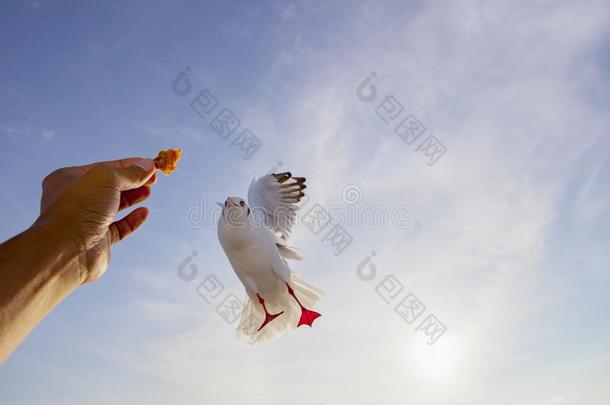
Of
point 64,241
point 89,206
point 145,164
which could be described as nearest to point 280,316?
point 145,164

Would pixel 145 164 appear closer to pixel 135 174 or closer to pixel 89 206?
pixel 135 174

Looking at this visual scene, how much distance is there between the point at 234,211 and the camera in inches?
171

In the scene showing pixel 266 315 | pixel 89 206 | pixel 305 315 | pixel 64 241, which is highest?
pixel 305 315

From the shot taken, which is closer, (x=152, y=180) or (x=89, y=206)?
(x=89, y=206)

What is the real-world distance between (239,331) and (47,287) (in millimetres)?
3635

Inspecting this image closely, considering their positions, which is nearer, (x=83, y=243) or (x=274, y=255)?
(x=83, y=243)

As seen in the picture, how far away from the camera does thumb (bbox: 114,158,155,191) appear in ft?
7.55

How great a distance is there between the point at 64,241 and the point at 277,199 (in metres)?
3.76

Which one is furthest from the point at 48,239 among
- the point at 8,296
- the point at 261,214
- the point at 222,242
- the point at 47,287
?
the point at 261,214

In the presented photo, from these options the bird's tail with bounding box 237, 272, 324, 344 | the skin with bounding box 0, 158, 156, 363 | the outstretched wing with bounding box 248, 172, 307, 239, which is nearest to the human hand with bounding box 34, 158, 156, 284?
the skin with bounding box 0, 158, 156, 363

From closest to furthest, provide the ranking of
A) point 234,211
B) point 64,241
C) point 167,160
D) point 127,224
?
1. point 64,241
2. point 127,224
3. point 167,160
4. point 234,211

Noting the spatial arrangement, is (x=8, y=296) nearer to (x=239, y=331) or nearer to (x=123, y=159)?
(x=123, y=159)

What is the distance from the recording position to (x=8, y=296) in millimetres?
1604

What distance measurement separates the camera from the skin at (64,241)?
165 cm
